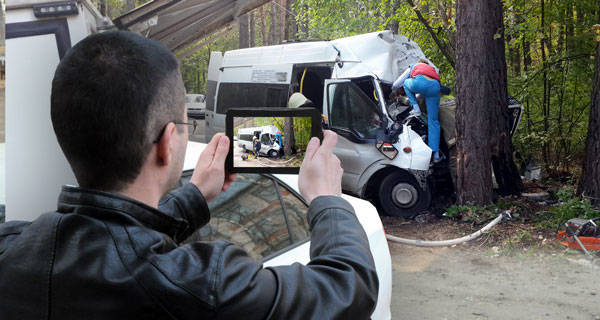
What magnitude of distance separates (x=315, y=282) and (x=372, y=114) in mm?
5691

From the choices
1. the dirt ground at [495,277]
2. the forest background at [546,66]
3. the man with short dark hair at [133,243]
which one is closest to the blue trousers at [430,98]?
the forest background at [546,66]

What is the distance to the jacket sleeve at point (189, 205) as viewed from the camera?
3.46 ft

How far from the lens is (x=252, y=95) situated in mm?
7820

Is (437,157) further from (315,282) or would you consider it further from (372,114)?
(315,282)

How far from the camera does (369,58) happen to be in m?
6.76

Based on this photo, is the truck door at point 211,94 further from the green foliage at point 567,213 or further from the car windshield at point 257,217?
the car windshield at point 257,217

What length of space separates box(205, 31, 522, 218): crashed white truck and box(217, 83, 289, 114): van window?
0.04 metres

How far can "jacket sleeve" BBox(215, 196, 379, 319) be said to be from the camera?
0.74 meters

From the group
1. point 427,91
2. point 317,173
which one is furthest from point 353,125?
point 317,173

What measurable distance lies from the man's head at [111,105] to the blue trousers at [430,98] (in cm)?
580

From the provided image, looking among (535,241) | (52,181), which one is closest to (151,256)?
(52,181)

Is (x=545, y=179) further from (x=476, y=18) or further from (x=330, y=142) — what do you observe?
(x=330, y=142)

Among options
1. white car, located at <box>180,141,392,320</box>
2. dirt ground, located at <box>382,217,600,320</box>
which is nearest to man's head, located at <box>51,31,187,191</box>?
white car, located at <box>180,141,392,320</box>

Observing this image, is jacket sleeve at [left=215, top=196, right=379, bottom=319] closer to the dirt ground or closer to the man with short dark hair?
the man with short dark hair
